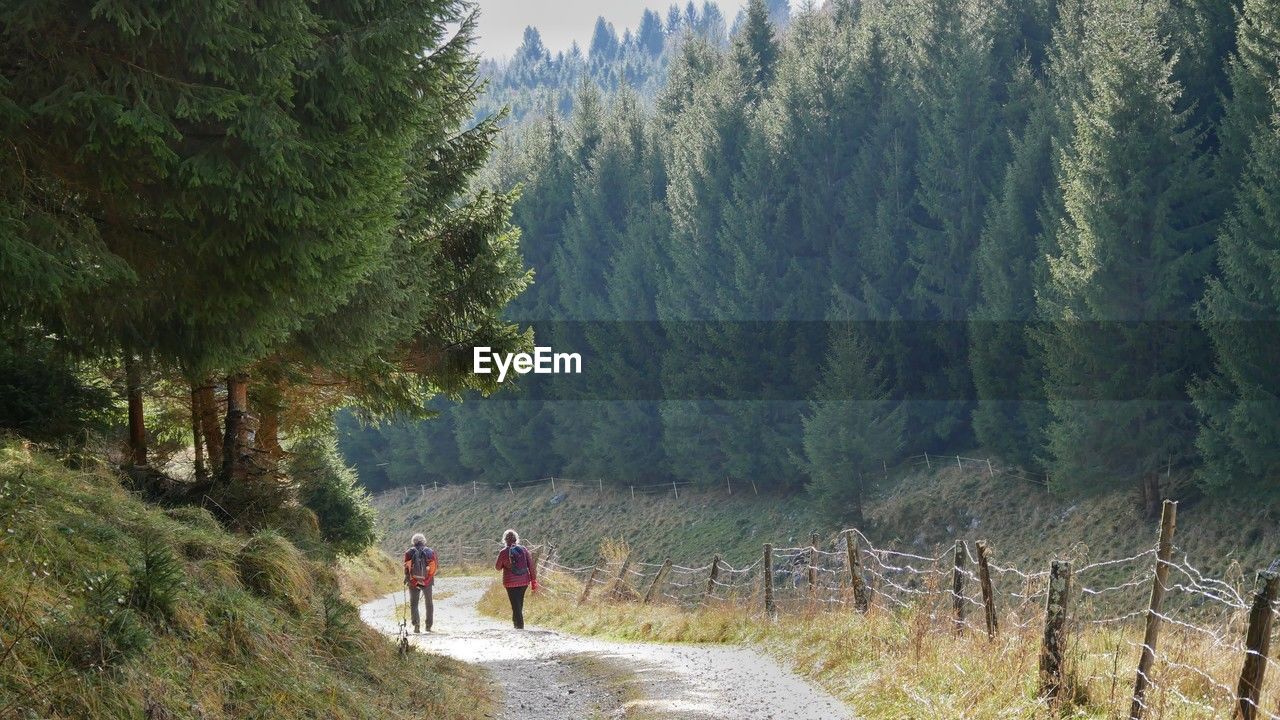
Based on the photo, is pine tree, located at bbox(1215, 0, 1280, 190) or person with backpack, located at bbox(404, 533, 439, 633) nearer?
person with backpack, located at bbox(404, 533, 439, 633)

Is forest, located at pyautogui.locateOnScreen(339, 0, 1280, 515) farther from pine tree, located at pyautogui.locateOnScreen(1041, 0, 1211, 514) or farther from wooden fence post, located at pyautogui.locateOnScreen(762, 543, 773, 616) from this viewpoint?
wooden fence post, located at pyautogui.locateOnScreen(762, 543, 773, 616)

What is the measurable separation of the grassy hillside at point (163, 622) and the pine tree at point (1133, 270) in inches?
868

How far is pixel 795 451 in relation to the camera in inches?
1666

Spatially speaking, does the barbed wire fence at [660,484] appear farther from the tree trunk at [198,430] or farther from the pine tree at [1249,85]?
the tree trunk at [198,430]

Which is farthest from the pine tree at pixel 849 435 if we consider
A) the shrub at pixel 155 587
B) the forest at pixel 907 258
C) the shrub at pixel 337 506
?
the shrub at pixel 155 587

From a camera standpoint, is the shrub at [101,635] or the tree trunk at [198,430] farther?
the tree trunk at [198,430]

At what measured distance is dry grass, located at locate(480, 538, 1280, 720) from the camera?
7.50m

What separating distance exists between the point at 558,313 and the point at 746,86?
13470mm

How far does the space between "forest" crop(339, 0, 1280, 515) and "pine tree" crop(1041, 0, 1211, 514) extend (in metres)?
0.07

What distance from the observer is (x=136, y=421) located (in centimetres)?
1409

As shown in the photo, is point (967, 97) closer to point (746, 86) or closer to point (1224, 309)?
point (746, 86)

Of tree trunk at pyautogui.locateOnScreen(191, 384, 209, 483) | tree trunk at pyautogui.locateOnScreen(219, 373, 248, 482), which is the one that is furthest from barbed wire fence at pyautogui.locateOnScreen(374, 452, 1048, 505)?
tree trunk at pyautogui.locateOnScreen(219, 373, 248, 482)

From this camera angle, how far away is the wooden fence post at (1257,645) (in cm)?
606

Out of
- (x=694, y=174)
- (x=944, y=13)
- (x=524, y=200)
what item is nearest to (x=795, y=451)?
(x=694, y=174)
